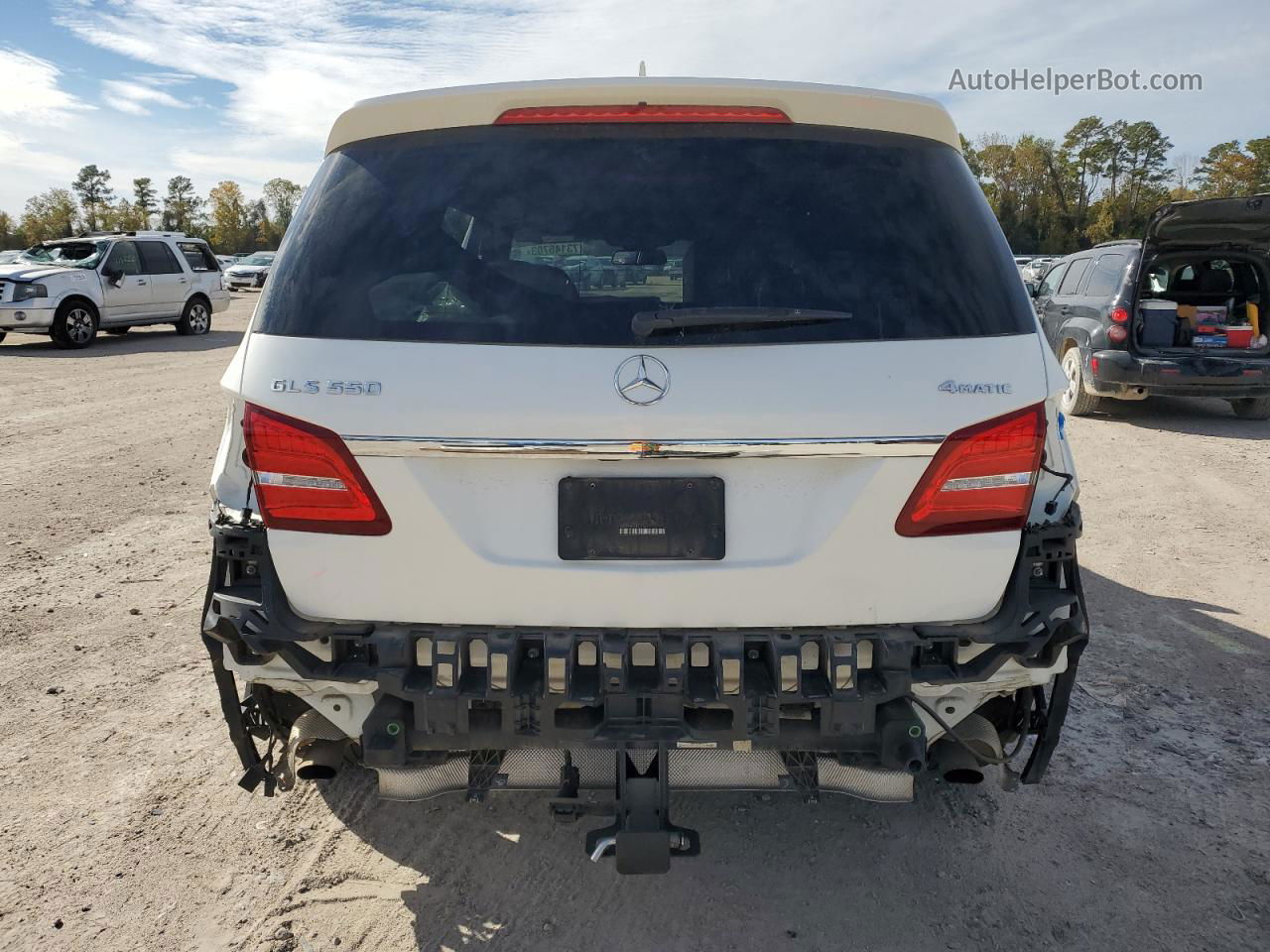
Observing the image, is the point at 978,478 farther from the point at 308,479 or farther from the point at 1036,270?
the point at 1036,270

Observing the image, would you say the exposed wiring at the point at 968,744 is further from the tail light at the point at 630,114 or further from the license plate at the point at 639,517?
the tail light at the point at 630,114

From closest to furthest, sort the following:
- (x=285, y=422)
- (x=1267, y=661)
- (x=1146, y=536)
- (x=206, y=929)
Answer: (x=285, y=422)
(x=206, y=929)
(x=1267, y=661)
(x=1146, y=536)

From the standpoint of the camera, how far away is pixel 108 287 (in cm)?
1848

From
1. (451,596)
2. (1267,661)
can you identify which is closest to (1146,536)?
(1267,661)

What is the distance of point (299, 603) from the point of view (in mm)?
2324

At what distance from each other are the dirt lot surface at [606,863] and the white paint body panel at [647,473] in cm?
99

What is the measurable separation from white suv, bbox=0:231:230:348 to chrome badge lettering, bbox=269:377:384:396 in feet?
59.2

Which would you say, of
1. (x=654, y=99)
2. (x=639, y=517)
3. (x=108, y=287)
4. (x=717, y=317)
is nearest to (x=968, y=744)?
(x=639, y=517)

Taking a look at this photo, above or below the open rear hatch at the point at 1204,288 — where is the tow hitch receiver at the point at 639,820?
below

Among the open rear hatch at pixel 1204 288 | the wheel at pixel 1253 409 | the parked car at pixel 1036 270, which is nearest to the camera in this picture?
the open rear hatch at pixel 1204 288

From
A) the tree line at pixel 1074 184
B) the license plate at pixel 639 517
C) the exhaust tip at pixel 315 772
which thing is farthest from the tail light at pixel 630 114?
the tree line at pixel 1074 184

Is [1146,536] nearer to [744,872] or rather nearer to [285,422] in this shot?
[744,872]

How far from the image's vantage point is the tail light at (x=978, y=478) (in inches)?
88.1

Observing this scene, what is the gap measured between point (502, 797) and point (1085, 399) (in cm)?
987
